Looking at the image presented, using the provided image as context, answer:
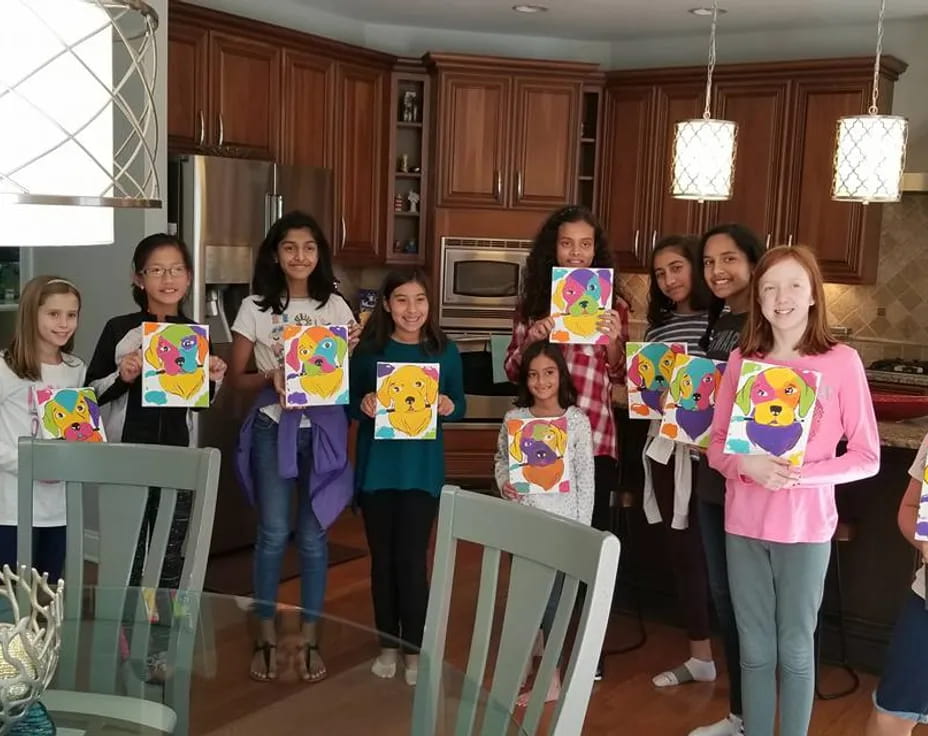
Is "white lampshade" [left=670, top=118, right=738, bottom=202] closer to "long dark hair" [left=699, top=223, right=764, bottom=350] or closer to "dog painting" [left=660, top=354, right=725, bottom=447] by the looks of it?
"long dark hair" [left=699, top=223, right=764, bottom=350]

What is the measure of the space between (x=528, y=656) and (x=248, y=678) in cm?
45

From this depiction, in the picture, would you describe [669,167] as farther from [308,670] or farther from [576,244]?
[308,670]

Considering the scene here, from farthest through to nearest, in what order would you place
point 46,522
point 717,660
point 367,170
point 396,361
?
point 367,170
point 717,660
point 396,361
point 46,522

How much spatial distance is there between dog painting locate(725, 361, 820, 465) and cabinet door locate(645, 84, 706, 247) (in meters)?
3.17

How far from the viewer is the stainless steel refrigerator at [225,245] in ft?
12.7

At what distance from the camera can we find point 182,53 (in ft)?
13.7

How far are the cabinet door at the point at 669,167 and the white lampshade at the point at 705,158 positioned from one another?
2359 millimetres

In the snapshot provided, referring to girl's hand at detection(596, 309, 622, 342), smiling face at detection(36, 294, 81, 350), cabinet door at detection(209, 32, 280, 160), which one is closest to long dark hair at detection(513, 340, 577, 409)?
girl's hand at detection(596, 309, 622, 342)

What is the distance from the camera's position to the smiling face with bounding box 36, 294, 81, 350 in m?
2.56

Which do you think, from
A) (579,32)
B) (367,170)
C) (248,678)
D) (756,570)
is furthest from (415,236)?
(248,678)

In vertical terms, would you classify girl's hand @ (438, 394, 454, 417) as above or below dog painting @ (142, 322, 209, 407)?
below

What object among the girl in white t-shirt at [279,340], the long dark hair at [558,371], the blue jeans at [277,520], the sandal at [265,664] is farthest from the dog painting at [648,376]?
the sandal at [265,664]

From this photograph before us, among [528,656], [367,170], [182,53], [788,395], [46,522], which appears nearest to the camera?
[528,656]

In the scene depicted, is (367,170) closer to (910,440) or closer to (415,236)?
(415,236)
